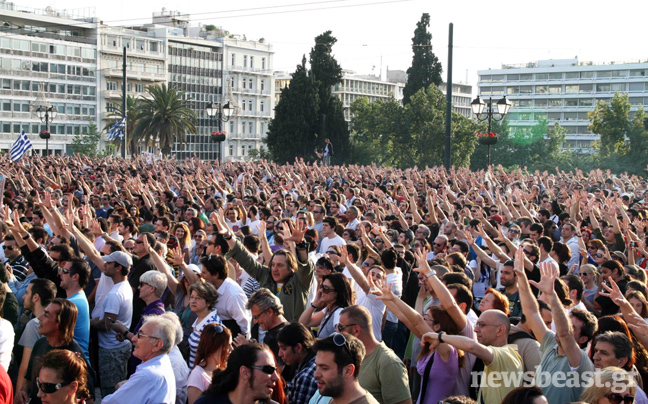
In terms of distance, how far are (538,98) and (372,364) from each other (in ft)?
451

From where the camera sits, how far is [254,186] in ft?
64.1

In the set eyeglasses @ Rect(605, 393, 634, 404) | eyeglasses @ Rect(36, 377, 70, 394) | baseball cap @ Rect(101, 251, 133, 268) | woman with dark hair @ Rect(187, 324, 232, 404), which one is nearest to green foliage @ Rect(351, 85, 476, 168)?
baseball cap @ Rect(101, 251, 133, 268)

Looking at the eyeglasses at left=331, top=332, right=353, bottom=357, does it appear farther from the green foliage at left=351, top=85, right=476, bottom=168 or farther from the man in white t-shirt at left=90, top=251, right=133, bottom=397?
the green foliage at left=351, top=85, right=476, bottom=168

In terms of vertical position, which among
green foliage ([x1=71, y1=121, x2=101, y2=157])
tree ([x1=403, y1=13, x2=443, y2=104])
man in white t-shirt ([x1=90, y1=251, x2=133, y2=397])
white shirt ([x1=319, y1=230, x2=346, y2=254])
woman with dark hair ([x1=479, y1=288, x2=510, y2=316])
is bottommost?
man in white t-shirt ([x1=90, y1=251, x2=133, y2=397])

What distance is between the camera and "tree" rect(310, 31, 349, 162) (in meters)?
55.6

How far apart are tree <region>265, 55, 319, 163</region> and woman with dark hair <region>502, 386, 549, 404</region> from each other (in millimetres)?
51405

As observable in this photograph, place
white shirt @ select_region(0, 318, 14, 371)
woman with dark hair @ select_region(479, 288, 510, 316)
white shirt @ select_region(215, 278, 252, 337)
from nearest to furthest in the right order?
A: white shirt @ select_region(0, 318, 14, 371)
woman with dark hair @ select_region(479, 288, 510, 316)
white shirt @ select_region(215, 278, 252, 337)

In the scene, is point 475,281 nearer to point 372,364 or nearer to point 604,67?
point 372,364

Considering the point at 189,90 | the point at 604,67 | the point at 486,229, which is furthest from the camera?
the point at 604,67

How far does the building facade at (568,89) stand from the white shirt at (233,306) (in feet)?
386

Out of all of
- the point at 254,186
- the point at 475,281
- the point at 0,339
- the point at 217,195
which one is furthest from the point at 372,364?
the point at 254,186

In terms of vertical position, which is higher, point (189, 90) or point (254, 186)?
point (189, 90)

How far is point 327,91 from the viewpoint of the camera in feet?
187

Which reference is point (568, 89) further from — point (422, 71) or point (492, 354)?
point (492, 354)
